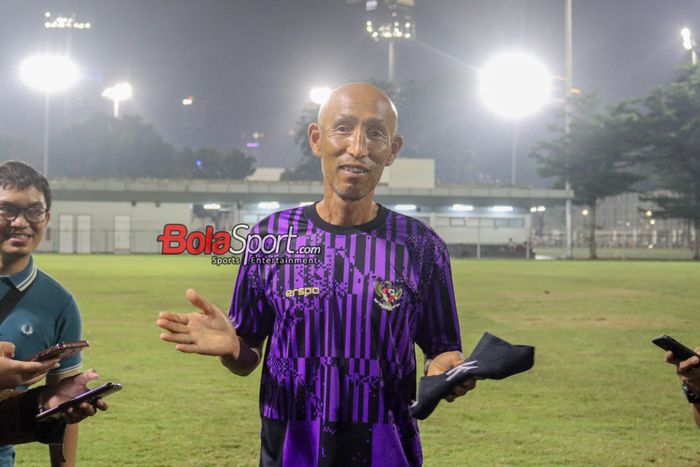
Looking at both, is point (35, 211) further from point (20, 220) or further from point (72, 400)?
point (72, 400)

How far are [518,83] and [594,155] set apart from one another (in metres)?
8.79

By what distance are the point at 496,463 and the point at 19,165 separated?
15.5 ft

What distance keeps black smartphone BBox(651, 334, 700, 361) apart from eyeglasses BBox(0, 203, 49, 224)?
8.64 ft

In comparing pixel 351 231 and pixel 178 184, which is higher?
pixel 178 184

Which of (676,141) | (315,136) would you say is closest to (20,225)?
(315,136)

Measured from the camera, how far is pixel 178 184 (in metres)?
50.6

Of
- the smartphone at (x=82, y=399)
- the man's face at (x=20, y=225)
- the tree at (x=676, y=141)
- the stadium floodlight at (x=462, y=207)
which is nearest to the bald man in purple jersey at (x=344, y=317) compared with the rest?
the smartphone at (x=82, y=399)

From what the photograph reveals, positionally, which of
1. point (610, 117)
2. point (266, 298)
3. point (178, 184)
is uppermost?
point (610, 117)

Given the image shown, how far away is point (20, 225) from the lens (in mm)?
3303

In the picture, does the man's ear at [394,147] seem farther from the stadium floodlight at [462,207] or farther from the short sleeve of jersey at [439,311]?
the stadium floodlight at [462,207]

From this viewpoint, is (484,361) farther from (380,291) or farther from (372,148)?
(372,148)

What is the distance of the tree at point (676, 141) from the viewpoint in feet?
183

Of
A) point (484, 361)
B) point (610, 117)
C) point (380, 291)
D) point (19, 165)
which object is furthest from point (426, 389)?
point (610, 117)

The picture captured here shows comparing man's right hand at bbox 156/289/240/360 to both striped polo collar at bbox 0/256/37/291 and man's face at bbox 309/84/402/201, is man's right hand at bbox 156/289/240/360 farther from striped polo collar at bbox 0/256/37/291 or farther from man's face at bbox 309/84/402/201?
striped polo collar at bbox 0/256/37/291
